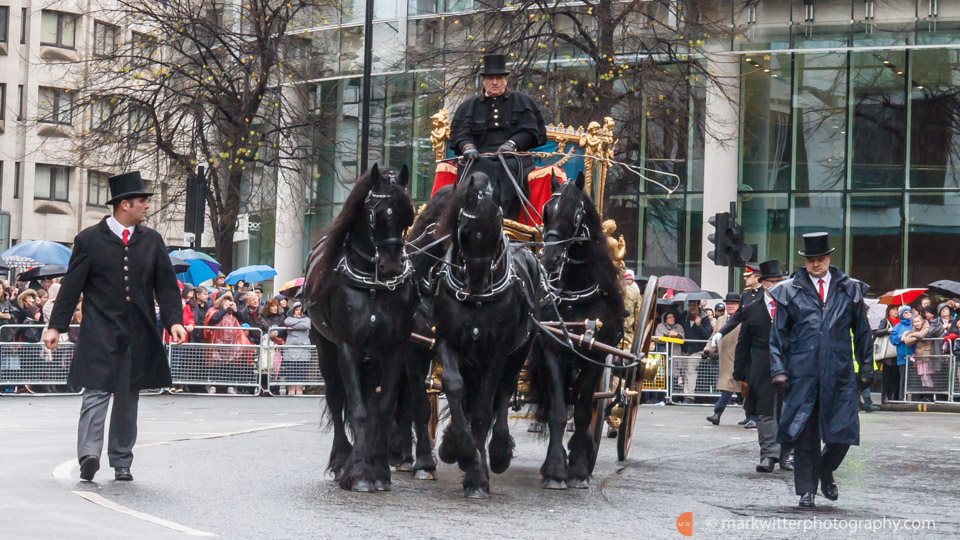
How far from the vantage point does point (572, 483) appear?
11.2m

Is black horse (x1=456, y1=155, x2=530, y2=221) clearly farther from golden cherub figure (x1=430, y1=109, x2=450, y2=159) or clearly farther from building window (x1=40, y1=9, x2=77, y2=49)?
building window (x1=40, y1=9, x2=77, y2=49)

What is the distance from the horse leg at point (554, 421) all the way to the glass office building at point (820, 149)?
895 inches

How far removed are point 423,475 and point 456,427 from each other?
1.59 metres

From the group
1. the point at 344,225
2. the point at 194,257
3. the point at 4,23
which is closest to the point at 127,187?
the point at 344,225

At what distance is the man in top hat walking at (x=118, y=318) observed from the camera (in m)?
10.4

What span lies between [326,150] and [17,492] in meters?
27.9

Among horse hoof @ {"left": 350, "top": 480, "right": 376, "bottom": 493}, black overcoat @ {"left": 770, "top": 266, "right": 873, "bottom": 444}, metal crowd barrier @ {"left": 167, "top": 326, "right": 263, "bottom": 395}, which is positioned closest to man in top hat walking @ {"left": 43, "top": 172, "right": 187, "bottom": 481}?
horse hoof @ {"left": 350, "top": 480, "right": 376, "bottom": 493}

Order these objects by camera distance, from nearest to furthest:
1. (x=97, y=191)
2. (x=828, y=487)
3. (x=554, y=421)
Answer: (x=828, y=487) < (x=554, y=421) < (x=97, y=191)

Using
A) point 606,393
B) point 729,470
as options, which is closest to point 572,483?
point 606,393

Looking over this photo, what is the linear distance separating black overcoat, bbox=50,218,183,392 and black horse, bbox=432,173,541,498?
1946 mm

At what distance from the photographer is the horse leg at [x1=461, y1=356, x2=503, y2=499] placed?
404 inches

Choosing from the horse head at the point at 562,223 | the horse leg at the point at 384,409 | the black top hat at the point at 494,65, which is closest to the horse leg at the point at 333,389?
the horse leg at the point at 384,409

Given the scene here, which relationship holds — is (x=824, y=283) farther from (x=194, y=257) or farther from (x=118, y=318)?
(x=194, y=257)

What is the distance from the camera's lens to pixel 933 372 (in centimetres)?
2434
